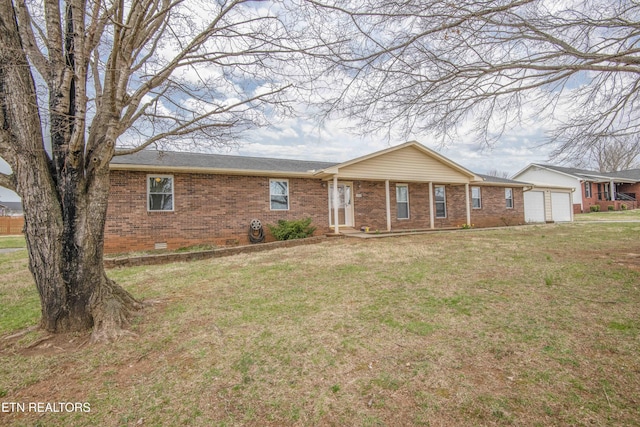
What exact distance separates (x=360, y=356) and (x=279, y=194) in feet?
31.1

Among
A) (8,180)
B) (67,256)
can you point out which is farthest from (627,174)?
(8,180)

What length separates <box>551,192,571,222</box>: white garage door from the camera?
20378mm

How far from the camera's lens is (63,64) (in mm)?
3225

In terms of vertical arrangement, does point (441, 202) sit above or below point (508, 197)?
below

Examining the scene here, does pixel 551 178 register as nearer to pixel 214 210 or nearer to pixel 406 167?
pixel 406 167

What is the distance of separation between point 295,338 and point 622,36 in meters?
6.49

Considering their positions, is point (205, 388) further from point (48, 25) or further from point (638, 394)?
point (48, 25)

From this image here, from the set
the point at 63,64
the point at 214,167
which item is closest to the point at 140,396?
the point at 63,64

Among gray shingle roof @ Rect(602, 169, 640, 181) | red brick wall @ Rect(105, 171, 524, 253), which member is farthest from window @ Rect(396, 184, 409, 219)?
gray shingle roof @ Rect(602, 169, 640, 181)

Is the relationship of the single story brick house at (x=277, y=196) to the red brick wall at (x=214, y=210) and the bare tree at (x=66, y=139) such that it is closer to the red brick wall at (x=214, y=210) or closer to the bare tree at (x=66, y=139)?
the red brick wall at (x=214, y=210)

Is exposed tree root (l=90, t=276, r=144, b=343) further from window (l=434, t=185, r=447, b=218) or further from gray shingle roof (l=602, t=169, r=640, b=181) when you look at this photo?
gray shingle roof (l=602, t=169, r=640, b=181)

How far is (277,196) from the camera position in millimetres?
11734

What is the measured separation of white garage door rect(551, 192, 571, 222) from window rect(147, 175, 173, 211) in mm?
23169

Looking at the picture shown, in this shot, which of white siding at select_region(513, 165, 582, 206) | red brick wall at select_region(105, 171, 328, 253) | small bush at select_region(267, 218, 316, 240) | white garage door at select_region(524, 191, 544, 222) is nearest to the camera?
red brick wall at select_region(105, 171, 328, 253)
